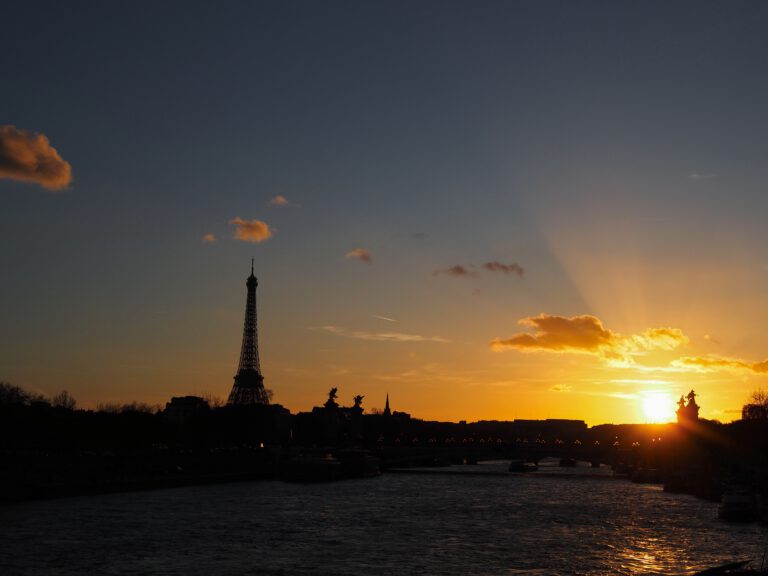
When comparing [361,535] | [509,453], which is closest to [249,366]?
[509,453]

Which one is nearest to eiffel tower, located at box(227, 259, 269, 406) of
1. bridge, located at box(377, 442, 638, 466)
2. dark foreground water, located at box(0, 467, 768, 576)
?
bridge, located at box(377, 442, 638, 466)

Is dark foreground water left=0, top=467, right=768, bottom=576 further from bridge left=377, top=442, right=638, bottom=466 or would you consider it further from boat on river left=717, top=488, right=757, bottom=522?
bridge left=377, top=442, right=638, bottom=466

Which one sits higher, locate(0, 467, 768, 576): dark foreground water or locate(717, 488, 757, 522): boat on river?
locate(717, 488, 757, 522): boat on river

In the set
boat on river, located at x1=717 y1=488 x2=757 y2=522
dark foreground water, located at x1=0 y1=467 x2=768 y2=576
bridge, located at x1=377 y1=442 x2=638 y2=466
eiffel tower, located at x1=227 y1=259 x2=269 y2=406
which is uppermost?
eiffel tower, located at x1=227 y1=259 x2=269 y2=406

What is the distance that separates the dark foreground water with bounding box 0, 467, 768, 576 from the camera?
121 ft

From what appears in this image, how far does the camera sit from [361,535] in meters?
46.7

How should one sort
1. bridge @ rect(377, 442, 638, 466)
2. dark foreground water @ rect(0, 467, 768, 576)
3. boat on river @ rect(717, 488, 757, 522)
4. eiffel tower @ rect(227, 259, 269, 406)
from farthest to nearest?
eiffel tower @ rect(227, 259, 269, 406) → bridge @ rect(377, 442, 638, 466) → boat on river @ rect(717, 488, 757, 522) → dark foreground water @ rect(0, 467, 768, 576)

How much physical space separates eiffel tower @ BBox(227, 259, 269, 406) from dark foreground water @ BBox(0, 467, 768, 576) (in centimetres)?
6914

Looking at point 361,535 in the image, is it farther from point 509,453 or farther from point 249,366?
point 249,366

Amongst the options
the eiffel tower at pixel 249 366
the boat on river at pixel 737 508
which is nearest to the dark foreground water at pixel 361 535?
the boat on river at pixel 737 508

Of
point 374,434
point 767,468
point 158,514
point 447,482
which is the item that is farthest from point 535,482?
point 374,434

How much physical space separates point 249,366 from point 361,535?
321 feet

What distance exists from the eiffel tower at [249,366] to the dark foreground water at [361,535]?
6914cm

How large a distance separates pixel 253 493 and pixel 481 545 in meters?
34.7
